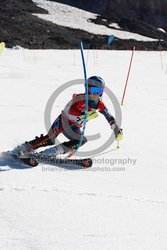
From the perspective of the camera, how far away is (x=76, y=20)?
33469 millimetres

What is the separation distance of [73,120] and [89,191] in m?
1.25

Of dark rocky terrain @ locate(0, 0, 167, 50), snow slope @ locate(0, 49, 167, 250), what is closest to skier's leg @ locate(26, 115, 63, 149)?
snow slope @ locate(0, 49, 167, 250)

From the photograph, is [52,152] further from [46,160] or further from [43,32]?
[43,32]

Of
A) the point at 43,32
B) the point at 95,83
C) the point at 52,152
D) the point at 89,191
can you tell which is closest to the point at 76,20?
the point at 43,32

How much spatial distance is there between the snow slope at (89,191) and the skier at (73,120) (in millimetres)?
414

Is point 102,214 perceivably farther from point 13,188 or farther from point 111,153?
point 111,153

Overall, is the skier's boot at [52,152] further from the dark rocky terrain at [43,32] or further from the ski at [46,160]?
the dark rocky terrain at [43,32]

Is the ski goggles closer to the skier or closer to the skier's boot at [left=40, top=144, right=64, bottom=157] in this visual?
the skier

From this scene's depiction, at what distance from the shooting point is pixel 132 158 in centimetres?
650

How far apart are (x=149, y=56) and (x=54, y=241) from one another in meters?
20.6

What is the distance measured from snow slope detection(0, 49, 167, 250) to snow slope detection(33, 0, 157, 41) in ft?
71.8

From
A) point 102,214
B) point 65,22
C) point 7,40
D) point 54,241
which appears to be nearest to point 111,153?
point 102,214

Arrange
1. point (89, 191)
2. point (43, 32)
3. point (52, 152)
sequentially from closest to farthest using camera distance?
1. point (89, 191)
2. point (52, 152)
3. point (43, 32)

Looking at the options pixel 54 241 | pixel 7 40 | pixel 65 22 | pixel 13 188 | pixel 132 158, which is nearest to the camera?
pixel 54 241
